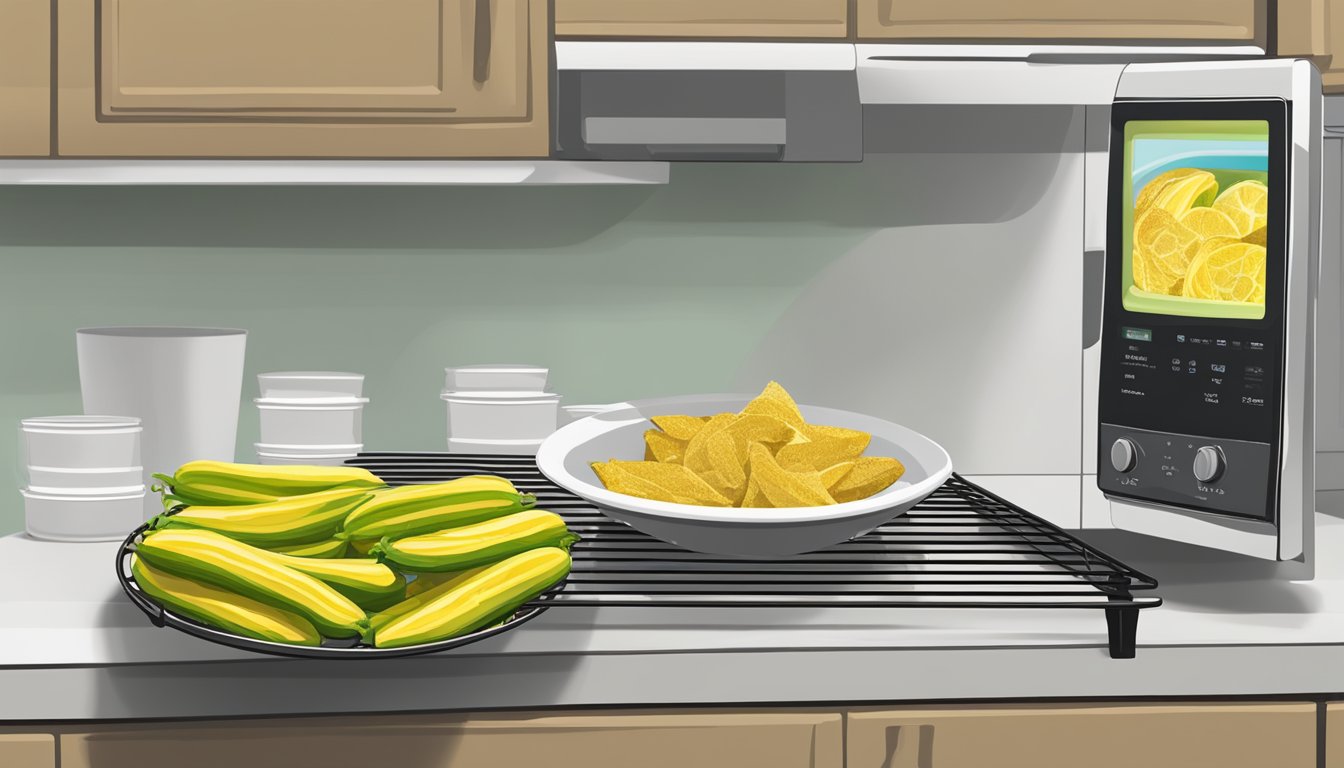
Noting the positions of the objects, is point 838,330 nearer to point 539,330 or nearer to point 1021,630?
point 539,330

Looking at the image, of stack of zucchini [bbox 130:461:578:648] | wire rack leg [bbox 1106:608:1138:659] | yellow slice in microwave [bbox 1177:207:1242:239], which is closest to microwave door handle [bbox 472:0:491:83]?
stack of zucchini [bbox 130:461:578:648]

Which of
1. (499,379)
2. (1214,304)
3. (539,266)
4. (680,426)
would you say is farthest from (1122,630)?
(539,266)

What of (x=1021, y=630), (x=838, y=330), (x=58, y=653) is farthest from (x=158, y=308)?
(x=1021, y=630)

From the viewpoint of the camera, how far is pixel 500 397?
1.48 m

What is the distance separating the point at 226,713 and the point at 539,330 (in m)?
0.84

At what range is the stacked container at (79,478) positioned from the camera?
4.14 ft

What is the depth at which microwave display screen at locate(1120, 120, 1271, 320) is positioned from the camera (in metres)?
1.00

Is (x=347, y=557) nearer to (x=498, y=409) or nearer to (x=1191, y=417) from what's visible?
(x=498, y=409)

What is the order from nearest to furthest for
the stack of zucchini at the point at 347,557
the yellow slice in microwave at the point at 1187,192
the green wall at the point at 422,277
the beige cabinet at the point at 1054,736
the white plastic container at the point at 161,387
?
1. the stack of zucchini at the point at 347,557
2. the beige cabinet at the point at 1054,736
3. the yellow slice in microwave at the point at 1187,192
4. the white plastic container at the point at 161,387
5. the green wall at the point at 422,277

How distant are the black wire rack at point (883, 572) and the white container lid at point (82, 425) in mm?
303

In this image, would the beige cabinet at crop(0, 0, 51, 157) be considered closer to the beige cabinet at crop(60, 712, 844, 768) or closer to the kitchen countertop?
the kitchen countertop

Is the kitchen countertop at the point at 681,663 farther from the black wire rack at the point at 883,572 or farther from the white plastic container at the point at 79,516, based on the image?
the white plastic container at the point at 79,516

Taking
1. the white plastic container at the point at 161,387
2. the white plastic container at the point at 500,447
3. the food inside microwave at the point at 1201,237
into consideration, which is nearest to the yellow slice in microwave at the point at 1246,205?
the food inside microwave at the point at 1201,237

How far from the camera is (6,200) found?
5.20ft
